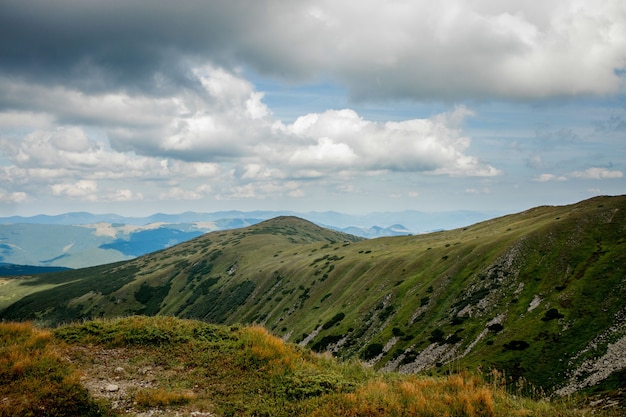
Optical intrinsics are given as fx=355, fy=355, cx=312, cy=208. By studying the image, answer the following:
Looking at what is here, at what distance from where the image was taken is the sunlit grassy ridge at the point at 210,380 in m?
12.4

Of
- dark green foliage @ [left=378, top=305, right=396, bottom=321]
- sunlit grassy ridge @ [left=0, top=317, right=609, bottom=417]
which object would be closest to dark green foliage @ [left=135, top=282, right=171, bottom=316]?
dark green foliage @ [left=378, top=305, right=396, bottom=321]

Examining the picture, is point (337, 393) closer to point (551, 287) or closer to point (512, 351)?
point (512, 351)

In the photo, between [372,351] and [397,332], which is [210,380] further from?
[397,332]

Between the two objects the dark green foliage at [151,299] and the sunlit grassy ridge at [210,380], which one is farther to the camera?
the dark green foliage at [151,299]

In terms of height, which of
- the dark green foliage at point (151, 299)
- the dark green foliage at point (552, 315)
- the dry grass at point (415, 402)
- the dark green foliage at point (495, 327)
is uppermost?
the dry grass at point (415, 402)

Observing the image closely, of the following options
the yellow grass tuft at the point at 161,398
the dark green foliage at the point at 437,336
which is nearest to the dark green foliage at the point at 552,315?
the dark green foliage at the point at 437,336

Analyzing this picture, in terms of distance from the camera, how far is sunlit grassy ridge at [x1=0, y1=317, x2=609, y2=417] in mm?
12438

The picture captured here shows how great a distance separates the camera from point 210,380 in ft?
50.9

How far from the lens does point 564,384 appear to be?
40.2m

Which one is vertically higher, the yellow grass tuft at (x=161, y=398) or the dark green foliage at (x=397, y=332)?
the yellow grass tuft at (x=161, y=398)

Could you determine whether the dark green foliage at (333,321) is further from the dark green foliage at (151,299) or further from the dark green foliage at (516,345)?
the dark green foliage at (151,299)

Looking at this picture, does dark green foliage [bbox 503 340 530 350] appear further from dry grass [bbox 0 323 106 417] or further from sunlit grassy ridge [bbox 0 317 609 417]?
dry grass [bbox 0 323 106 417]

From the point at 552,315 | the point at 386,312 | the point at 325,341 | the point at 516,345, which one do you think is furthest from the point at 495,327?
the point at 325,341

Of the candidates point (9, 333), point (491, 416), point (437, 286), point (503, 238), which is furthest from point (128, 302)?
point (491, 416)
